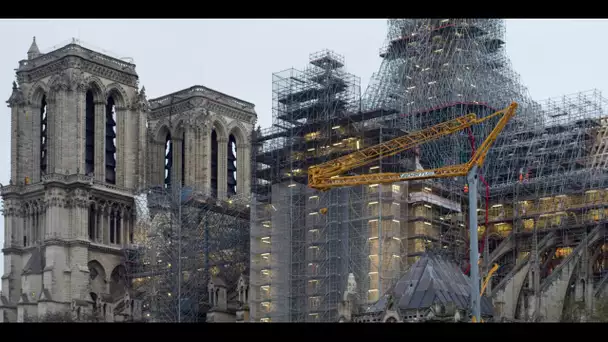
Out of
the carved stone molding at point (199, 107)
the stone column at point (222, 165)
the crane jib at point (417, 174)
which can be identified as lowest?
the crane jib at point (417, 174)

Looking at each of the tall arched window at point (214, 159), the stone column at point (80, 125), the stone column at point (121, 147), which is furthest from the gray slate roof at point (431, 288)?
the tall arched window at point (214, 159)

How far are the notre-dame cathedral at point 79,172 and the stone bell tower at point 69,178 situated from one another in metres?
0.08

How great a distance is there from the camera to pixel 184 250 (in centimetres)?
9081

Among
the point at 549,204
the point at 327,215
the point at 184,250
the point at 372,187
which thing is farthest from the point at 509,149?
the point at 184,250

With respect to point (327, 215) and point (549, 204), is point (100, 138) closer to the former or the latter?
point (327, 215)

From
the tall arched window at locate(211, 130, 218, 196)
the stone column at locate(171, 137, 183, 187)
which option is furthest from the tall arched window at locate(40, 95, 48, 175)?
the tall arched window at locate(211, 130, 218, 196)

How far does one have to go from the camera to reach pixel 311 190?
3041 inches

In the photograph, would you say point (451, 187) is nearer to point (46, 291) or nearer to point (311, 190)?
point (311, 190)

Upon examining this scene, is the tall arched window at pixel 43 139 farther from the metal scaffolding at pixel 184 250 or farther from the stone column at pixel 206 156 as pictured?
the stone column at pixel 206 156

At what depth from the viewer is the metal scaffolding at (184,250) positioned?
8912 centimetres

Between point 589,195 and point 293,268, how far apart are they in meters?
20.3
